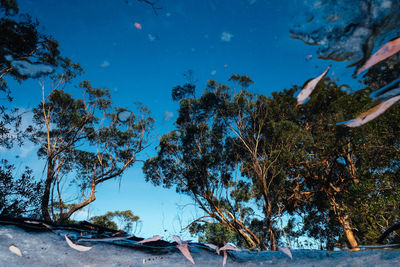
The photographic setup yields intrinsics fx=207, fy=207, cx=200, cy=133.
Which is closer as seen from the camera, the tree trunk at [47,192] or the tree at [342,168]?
the tree at [342,168]

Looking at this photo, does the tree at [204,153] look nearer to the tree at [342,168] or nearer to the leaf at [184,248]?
the tree at [342,168]

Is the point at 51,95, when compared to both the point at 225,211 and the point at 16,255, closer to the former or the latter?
the point at 225,211

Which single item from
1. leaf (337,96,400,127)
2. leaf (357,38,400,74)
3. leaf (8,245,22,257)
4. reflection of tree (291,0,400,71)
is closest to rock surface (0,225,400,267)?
leaf (8,245,22,257)

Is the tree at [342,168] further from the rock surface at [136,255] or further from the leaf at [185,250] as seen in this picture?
the leaf at [185,250]

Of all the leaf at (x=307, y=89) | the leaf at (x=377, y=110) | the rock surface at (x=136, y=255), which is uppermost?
the leaf at (x=307, y=89)

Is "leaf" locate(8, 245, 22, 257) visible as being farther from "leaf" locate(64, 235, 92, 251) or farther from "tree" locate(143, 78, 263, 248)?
"tree" locate(143, 78, 263, 248)

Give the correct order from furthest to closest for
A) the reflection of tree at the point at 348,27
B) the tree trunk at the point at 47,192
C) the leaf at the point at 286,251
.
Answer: the tree trunk at the point at 47,192
the reflection of tree at the point at 348,27
the leaf at the point at 286,251

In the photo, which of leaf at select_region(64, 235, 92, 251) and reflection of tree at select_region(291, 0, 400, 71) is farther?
reflection of tree at select_region(291, 0, 400, 71)

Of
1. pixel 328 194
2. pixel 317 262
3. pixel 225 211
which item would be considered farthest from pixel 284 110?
pixel 317 262

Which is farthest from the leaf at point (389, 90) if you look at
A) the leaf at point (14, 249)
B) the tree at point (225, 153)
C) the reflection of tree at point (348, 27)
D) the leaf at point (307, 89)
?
the tree at point (225, 153)

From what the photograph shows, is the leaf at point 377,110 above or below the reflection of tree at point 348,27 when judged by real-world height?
below

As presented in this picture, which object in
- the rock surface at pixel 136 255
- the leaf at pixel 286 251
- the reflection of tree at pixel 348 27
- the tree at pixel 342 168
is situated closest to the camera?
the rock surface at pixel 136 255

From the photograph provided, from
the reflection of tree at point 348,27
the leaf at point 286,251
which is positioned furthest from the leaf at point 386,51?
the leaf at point 286,251

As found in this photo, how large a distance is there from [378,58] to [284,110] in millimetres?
9353
